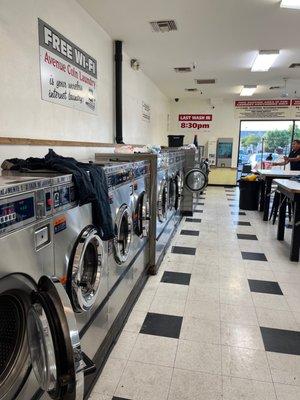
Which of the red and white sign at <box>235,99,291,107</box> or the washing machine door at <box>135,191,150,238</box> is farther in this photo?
the red and white sign at <box>235,99,291,107</box>

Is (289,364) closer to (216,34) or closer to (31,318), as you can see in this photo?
(31,318)

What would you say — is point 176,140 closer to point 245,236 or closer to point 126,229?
point 245,236

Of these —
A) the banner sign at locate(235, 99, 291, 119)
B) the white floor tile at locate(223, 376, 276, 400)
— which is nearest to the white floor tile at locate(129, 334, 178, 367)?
the white floor tile at locate(223, 376, 276, 400)

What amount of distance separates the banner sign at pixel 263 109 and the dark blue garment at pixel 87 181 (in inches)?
361

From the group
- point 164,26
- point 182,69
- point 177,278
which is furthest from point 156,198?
point 182,69

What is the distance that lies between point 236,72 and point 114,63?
3051mm

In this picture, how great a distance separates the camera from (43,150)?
9.34 feet

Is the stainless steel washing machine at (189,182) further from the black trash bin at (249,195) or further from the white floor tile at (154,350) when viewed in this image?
the white floor tile at (154,350)

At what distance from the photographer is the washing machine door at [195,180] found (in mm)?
6134

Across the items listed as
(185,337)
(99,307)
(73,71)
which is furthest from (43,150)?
(185,337)

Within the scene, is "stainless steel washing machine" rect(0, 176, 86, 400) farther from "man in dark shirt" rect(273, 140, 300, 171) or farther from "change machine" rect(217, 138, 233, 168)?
"change machine" rect(217, 138, 233, 168)

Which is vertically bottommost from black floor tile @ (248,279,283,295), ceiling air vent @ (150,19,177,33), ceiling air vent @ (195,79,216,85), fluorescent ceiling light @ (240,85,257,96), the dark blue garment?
black floor tile @ (248,279,283,295)

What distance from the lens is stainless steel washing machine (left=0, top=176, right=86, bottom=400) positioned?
3.19 ft

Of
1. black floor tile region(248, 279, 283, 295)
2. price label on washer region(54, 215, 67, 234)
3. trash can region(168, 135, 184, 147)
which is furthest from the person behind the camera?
trash can region(168, 135, 184, 147)
